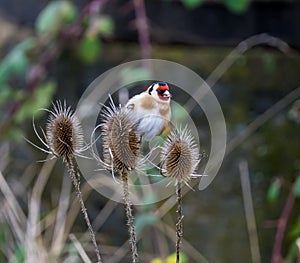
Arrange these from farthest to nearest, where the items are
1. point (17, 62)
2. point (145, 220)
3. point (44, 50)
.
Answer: point (44, 50) < point (17, 62) < point (145, 220)

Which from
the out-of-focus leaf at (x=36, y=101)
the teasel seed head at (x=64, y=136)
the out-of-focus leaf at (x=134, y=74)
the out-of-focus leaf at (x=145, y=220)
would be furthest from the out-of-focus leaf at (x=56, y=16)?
the teasel seed head at (x=64, y=136)

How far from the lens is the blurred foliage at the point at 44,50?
179cm

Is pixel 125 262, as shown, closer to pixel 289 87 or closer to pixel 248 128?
pixel 248 128

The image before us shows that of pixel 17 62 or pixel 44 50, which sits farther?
pixel 44 50

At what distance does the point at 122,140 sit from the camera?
1.91 ft

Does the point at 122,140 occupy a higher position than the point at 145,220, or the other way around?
the point at 145,220

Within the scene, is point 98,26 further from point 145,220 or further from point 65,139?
point 65,139

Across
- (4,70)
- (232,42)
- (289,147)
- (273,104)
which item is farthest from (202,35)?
(4,70)

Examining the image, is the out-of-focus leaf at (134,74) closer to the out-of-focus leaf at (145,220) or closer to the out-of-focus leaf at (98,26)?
the out-of-focus leaf at (98,26)

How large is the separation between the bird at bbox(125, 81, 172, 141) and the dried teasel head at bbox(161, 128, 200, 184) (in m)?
0.01

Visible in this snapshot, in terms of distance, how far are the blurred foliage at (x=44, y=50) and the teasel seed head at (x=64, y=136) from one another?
1.15 metres

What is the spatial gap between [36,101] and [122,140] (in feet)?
4.30

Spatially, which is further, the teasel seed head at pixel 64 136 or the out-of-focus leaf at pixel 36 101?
the out-of-focus leaf at pixel 36 101

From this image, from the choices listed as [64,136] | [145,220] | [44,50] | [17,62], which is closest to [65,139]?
[64,136]
